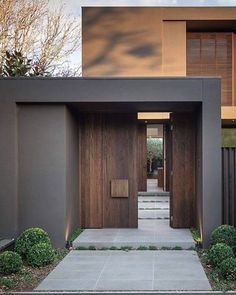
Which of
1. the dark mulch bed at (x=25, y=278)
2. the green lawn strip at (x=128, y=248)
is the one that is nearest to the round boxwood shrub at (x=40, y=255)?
the dark mulch bed at (x=25, y=278)

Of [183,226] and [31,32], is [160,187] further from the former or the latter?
[183,226]

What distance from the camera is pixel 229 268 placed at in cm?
586

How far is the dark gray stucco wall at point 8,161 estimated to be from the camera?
8008 mm

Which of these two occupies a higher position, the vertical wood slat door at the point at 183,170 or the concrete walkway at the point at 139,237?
the vertical wood slat door at the point at 183,170

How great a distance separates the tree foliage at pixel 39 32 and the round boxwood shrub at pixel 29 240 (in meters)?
7.42

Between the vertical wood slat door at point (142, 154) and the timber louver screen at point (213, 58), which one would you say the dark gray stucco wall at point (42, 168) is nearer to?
the timber louver screen at point (213, 58)

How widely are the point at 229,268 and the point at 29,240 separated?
10.5ft

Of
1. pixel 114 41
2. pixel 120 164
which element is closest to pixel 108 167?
pixel 120 164

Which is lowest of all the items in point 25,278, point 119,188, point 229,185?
point 25,278

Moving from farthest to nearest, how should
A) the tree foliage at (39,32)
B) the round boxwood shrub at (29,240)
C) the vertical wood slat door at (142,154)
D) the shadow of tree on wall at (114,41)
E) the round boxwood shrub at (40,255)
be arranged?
the vertical wood slat door at (142,154), the shadow of tree on wall at (114,41), the tree foliage at (39,32), the round boxwood shrub at (29,240), the round boxwood shrub at (40,255)

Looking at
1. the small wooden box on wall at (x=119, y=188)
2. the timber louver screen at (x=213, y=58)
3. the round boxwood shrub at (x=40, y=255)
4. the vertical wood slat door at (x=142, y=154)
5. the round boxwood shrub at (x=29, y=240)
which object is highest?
the timber louver screen at (x=213, y=58)

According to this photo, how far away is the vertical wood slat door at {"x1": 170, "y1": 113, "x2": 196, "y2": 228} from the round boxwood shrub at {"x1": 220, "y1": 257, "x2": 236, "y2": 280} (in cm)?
345

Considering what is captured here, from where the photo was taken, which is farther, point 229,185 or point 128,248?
point 229,185

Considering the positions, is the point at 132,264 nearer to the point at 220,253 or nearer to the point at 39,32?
the point at 220,253
